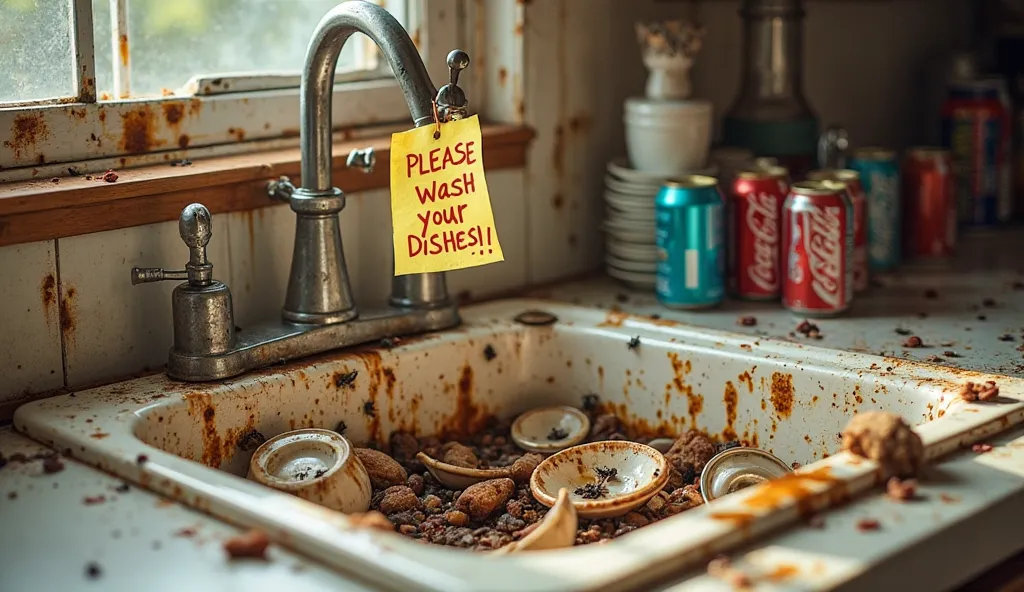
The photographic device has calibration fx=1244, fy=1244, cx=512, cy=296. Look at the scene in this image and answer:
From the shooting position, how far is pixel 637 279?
172 centimetres

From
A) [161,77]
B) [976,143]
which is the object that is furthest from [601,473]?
[976,143]

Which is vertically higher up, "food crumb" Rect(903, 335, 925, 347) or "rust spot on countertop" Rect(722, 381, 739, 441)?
"food crumb" Rect(903, 335, 925, 347)

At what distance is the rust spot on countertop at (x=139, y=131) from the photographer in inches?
53.9

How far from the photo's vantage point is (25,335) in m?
1.24

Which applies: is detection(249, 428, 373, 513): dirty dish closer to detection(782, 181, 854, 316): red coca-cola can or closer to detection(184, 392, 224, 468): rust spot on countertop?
detection(184, 392, 224, 468): rust spot on countertop

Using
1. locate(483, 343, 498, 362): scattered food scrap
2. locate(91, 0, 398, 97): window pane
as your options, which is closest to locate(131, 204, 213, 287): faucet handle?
locate(91, 0, 398, 97): window pane

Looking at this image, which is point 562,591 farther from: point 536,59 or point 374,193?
point 536,59

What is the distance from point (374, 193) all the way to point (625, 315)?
13.8 inches

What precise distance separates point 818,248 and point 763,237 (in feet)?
0.32

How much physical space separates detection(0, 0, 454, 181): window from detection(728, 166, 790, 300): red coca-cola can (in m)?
0.44

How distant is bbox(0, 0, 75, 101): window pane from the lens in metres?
1.28

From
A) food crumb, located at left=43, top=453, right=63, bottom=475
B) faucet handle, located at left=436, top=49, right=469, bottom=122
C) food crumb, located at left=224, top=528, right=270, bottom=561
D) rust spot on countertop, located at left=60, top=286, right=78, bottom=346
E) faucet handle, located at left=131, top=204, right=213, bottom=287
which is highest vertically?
faucet handle, located at left=436, top=49, right=469, bottom=122

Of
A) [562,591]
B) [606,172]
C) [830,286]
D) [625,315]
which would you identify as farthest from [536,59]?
[562,591]

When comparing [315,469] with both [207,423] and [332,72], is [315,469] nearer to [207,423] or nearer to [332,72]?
[207,423]
